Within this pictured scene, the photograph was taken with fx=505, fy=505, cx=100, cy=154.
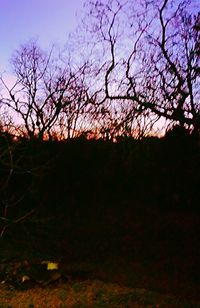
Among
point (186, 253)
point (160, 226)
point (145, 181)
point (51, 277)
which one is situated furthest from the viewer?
point (145, 181)

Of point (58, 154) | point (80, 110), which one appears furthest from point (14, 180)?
point (80, 110)

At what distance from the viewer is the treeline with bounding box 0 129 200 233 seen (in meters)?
22.5

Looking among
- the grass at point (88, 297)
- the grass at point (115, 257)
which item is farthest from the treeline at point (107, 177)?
the grass at point (88, 297)

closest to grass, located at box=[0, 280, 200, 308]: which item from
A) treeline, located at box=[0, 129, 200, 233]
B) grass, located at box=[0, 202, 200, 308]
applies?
grass, located at box=[0, 202, 200, 308]

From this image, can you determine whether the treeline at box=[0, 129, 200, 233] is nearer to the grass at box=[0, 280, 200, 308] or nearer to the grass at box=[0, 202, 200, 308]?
the grass at box=[0, 202, 200, 308]

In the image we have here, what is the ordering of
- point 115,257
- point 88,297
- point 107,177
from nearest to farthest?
point 88,297, point 115,257, point 107,177

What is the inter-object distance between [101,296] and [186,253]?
7298 mm

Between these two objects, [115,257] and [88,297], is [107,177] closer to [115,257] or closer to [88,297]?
[115,257]

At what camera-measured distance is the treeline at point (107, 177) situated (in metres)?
22.5

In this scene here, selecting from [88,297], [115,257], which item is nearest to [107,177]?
[115,257]

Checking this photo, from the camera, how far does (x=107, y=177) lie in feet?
82.9

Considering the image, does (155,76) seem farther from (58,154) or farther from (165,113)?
(58,154)

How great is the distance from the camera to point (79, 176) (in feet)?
82.5

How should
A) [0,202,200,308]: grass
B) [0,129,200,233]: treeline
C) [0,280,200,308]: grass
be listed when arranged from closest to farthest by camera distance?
[0,280,200,308]: grass, [0,202,200,308]: grass, [0,129,200,233]: treeline
